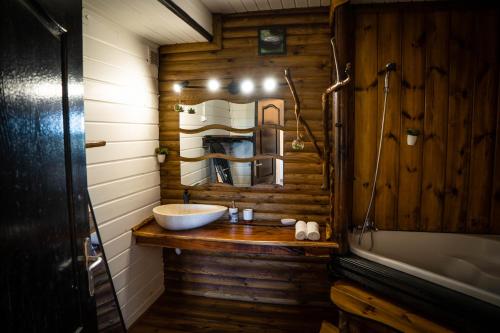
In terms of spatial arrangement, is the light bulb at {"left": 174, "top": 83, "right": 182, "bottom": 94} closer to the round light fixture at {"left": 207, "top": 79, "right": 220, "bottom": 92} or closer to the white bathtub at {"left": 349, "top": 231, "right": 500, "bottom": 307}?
the round light fixture at {"left": 207, "top": 79, "right": 220, "bottom": 92}

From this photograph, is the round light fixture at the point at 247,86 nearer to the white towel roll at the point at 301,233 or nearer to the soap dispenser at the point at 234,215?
the soap dispenser at the point at 234,215

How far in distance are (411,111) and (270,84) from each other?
Result: 1326 mm

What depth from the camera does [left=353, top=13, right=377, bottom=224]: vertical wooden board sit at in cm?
293

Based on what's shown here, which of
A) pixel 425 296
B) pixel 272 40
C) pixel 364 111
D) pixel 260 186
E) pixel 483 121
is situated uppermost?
pixel 272 40

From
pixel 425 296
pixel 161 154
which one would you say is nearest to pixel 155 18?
pixel 161 154

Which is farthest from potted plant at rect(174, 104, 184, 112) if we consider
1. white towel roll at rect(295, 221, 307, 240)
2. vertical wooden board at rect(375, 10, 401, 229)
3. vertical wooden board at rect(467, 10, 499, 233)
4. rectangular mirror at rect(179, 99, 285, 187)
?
vertical wooden board at rect(467, 10, 499, 233)

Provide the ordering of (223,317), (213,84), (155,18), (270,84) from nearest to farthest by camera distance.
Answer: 1. (155,18)
2. (223,317)
3. (270,84)
4. (213,84)

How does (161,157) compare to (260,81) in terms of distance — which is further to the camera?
(161,157)

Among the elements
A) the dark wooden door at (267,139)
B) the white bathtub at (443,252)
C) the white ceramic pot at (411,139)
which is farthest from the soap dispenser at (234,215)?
the white ceramic pot at (411,139)

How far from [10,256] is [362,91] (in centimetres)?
286

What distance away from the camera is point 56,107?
1032 millimetres

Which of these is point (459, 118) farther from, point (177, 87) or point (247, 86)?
point (177, 87)

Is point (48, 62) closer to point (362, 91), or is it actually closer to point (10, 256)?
point (10, 256)

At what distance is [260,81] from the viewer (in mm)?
3266
